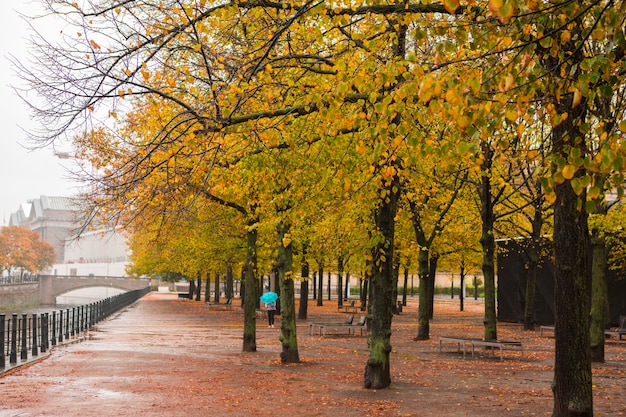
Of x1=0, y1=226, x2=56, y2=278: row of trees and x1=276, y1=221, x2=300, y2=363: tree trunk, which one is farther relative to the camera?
x1=0, y1=226, x2=56, y2=278: row of trees

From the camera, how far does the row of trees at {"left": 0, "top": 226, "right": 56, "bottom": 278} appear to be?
112625 mm

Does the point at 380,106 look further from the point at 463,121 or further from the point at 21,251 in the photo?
the point at 21,251

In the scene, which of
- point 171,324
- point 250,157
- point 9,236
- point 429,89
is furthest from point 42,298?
point 429,89

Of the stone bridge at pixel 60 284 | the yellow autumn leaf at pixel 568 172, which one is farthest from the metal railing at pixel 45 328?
the stone bridge at pixel 60 284

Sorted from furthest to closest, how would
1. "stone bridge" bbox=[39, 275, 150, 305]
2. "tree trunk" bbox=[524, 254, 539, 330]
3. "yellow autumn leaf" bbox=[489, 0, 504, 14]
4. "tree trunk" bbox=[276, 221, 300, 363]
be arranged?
"stone bridge" bbox=[39, 275, 150, 305], "tree trunk" bbox=[524, 254, 539, 330], "tree trunk" bbox=[276, 221, 300, 363], "yellow autumn leaf" bbox=[489, 0, 504, 14]

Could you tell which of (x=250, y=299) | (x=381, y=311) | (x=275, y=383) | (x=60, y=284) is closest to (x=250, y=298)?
(x=250, y=299)

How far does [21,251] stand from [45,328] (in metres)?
105

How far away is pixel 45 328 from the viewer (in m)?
20.9

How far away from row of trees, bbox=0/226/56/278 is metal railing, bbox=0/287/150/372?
211 feet

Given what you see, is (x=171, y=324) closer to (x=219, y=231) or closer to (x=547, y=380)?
(x=219, y=231)

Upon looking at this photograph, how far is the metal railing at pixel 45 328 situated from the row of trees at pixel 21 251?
211 ft

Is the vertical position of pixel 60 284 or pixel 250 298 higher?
pixel 250 298

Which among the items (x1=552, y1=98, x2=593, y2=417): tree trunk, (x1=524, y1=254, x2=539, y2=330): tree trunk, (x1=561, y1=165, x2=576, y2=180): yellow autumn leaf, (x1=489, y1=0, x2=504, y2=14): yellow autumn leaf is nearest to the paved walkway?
(x1=552, y1=98, x2=593, y2=417): tree trunk

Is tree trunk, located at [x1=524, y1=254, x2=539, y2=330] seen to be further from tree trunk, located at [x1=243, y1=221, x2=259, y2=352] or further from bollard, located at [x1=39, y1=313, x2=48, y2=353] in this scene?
bollard, located at [x1=39, y1=313, x2=48, y2=353]
